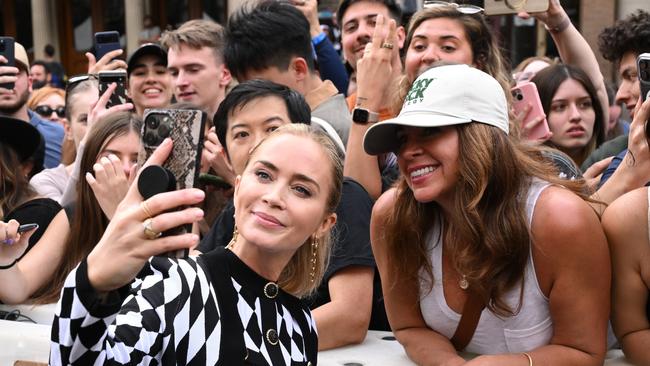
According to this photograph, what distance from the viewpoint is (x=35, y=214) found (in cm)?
367

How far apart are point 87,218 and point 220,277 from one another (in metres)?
1.58

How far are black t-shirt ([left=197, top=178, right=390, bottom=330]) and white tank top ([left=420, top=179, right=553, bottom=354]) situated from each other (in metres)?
0.33

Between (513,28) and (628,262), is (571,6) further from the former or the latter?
(628,262)

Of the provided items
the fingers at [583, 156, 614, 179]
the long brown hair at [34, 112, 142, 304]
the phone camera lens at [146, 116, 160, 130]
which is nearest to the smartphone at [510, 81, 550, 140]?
the fingers at [583, 156, 614, 179]

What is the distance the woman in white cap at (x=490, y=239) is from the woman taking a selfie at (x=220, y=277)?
12.2 inches

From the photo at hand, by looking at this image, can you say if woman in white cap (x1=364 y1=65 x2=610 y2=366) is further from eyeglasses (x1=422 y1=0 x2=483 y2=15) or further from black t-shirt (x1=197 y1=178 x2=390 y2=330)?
eyeglasses (x1=422 y1=0 x2=483 y2=15)

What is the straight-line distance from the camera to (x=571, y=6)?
53.5ft

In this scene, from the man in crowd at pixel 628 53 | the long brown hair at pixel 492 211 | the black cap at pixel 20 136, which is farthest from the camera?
the man in crowd at pixel 628 53

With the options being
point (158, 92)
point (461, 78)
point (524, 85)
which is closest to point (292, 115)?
point (461, 78)

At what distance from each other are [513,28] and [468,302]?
14090 millimetres

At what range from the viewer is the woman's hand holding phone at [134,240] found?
1.61 meters

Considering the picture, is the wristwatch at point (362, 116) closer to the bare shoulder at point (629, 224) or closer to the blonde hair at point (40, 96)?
the bare shoulder at point (629, 224)

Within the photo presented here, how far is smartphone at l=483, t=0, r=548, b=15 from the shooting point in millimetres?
3447

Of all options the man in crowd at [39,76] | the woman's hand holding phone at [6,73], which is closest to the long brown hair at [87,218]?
the woman's hand holding phone at [6,73]
